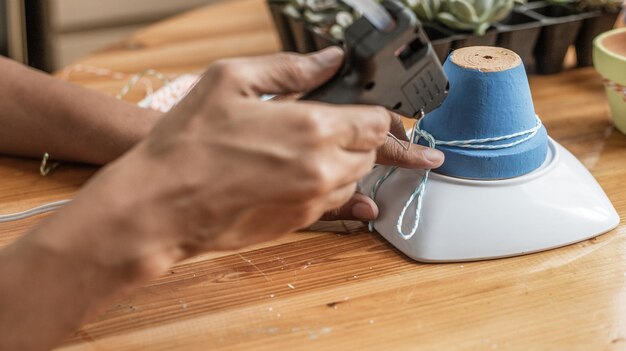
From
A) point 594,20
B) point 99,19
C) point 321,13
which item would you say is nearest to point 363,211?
point 321,13

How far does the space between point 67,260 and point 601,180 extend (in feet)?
2.09

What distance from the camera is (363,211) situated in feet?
2.70

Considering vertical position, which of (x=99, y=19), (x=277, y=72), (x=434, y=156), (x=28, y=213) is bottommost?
(x=99, y=19)

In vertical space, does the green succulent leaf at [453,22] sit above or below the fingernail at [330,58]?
below

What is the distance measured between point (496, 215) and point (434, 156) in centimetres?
9

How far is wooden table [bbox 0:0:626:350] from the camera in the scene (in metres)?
0.68

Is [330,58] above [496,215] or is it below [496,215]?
above

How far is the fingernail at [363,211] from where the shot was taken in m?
0.82

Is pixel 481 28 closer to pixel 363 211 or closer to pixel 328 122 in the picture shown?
pixel 363 211

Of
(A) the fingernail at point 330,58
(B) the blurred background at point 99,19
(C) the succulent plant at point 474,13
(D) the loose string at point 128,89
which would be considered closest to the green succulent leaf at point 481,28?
(C) the succulent plant at point 474,13

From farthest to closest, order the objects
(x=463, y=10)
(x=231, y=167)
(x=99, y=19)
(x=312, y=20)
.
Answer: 1. (x=99, y=19)
2. (x=312, y=20)
3. (x=463, y=10)
4. (x=231, y=167)

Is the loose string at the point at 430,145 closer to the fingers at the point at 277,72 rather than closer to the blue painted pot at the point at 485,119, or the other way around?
the blue painted pot at the point at 485,119

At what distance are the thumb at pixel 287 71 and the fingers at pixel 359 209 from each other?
0.66ft

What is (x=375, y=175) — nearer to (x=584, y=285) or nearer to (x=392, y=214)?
(x=392, y=214)
